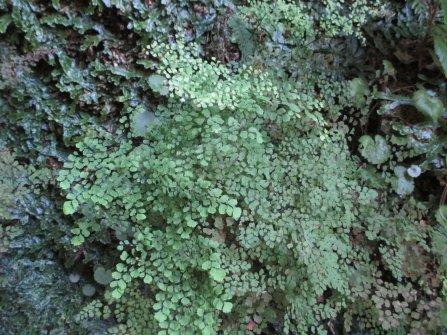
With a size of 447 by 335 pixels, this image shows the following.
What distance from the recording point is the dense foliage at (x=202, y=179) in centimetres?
179

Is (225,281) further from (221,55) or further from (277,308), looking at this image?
(221,55)

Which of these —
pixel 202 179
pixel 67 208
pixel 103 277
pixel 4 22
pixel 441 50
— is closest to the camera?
pixel 67 208

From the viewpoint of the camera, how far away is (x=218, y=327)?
2070mm

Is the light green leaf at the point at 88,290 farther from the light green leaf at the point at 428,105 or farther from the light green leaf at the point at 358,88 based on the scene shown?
the light green leaf at the point at 428,105

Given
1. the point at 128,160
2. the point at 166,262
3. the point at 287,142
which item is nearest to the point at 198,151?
the point at 128,160

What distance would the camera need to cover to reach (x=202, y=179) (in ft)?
5.79

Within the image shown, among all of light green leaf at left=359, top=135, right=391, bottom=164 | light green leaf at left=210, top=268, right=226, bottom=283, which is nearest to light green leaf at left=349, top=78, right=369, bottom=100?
light green leaf at left=359, top=135, right=391, bottom=164

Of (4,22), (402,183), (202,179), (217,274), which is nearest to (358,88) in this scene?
(402,183)

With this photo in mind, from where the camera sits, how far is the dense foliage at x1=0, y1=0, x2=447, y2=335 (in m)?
1.79

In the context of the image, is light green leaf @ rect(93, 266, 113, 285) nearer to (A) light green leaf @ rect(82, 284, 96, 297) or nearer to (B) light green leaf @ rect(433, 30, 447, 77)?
(A) light green leaf @ rect(82, 284, 96, 297)

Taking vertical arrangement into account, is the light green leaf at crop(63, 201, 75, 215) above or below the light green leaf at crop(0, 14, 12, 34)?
below

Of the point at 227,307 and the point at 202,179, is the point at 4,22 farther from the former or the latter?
the point at 227,307

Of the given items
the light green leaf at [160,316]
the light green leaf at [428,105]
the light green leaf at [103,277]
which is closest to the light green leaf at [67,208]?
the light green leaf at [160,316]

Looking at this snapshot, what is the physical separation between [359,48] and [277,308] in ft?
6.40
